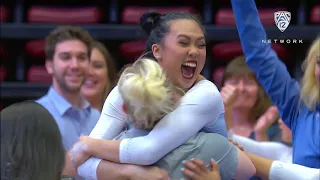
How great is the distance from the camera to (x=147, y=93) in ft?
5.78

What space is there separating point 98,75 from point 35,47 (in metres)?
0.56

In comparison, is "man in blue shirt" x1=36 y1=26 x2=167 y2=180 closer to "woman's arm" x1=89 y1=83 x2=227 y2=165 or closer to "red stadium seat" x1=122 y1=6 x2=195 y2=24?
"red stadium seat" x1=122 y1=6 x2=195 y2=24

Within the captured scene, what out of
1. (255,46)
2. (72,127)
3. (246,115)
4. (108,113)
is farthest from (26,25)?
(108,113)

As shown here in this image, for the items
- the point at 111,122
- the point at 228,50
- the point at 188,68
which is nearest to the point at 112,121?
the point at 111,122

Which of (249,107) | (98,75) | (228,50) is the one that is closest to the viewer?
(249,107)

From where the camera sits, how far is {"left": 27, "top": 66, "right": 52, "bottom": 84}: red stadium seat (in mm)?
3732

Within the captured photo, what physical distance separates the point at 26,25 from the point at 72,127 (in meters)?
0.76

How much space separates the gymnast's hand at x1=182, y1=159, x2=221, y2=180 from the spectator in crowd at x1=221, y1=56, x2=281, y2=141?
3.98 ft

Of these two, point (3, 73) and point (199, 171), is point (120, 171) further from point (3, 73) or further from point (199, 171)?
point (3, 73)

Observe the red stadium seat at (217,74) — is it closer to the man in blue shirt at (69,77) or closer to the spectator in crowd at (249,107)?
the spectator in crowd at (249,107)

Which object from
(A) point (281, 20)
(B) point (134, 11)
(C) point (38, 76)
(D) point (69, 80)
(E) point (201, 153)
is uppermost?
(A) point (281, 20)

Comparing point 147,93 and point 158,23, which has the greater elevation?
point 158,23

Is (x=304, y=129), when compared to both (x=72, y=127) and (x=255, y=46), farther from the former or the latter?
(x=72, y=127)

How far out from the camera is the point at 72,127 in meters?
3.06
